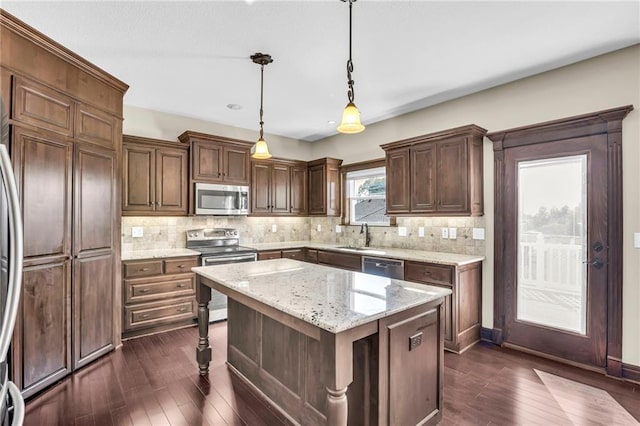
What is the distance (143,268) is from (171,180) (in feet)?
3.89

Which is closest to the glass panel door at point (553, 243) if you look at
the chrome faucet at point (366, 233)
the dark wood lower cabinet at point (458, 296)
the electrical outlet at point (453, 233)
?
the dark wood lower cabinet at point (458, 296)

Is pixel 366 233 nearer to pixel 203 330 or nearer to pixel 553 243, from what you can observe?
pixel 553 243

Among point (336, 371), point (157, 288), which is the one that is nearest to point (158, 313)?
point (157, 288)

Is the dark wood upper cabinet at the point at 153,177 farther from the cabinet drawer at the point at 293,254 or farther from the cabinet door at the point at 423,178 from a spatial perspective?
the cabinet door at the point at 423,178

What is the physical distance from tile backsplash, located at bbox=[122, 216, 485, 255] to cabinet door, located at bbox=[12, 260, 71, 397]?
157 cm

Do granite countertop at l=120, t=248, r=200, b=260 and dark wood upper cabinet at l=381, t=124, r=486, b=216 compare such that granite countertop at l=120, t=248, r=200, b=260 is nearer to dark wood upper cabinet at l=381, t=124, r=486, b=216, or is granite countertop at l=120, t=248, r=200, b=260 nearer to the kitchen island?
the kitchen island

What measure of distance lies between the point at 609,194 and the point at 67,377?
485 centimetres

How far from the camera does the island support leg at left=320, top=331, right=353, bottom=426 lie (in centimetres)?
148

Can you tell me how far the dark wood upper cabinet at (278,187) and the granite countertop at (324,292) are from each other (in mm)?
2424

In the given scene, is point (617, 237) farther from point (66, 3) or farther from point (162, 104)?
point (162, 104)

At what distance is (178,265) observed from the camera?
3.99 metres

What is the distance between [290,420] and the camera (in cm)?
217

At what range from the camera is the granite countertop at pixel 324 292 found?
1585 millimetres

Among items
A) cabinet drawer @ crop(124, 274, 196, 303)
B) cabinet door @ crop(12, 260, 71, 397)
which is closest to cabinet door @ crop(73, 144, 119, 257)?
cabinet door @ crop(12, 260, 71, 397)
